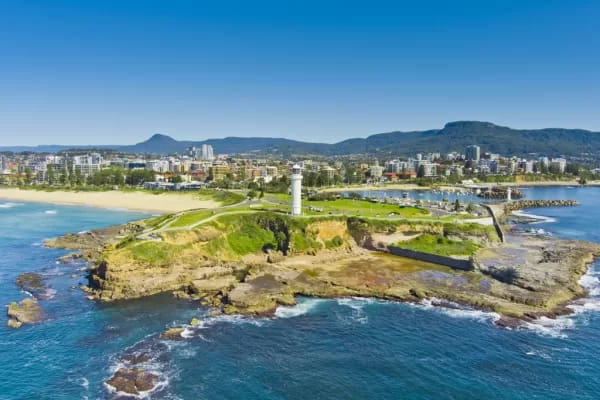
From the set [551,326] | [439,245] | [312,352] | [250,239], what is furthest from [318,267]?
[551,326]

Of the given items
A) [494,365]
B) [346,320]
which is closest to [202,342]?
[346,320]

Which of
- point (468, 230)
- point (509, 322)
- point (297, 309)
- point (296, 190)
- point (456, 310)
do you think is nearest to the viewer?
point (509, 322)

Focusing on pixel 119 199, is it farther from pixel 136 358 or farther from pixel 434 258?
pixel 136 358

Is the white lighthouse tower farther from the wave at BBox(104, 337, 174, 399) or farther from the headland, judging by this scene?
the wave at BBox(104, 337, 174, 399)

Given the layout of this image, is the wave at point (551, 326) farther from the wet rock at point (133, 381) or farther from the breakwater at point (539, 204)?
the breakwater at point (539, 204)

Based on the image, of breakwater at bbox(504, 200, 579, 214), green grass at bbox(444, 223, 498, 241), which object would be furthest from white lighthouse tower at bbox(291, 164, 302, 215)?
breakwater at bbox(504, 200, 579, 214)

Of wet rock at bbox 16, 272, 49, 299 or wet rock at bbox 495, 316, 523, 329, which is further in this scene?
wet rock at bbox 16, 272, 49, 299

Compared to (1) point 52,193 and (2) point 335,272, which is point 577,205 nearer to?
(2) point 335,272
